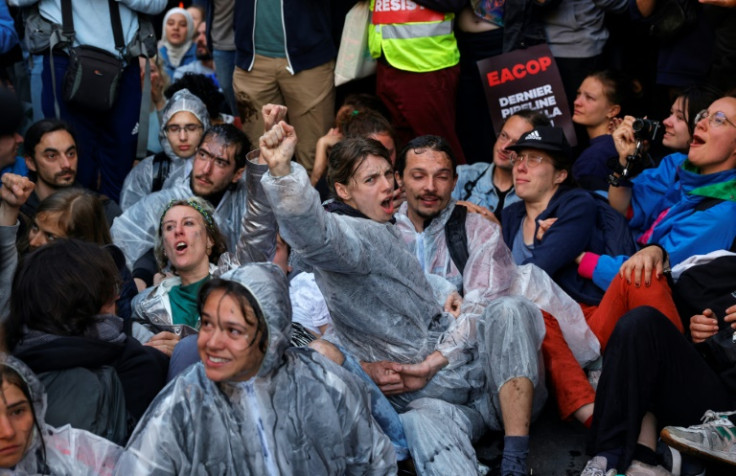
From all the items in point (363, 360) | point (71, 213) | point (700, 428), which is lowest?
point (700, 428)

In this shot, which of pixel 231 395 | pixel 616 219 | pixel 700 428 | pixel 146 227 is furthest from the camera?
pixel 146 227

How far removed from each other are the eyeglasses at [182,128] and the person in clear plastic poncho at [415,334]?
225cm

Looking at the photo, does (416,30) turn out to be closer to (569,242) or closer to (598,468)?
(569,242)

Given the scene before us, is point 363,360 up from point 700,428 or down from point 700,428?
up

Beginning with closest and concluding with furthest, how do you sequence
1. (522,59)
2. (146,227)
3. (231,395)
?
(231,395) < (146,227) < (522,59)

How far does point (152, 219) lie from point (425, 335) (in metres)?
2.16

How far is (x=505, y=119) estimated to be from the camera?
20.9 feet

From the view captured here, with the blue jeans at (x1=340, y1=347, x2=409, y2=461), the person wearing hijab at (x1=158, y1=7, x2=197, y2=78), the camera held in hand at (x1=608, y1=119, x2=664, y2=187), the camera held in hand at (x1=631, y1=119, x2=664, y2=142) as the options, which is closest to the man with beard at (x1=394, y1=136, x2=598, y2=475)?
the blue jeans at (x1=340, y1=347, x2=409, y2=461)

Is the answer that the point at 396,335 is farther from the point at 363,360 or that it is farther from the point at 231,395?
the point at 231,395

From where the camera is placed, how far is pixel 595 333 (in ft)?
15.5

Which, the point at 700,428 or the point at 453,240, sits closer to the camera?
the point at 700,428

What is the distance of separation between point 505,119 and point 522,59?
380 mm

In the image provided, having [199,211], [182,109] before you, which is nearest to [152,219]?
[199,211]

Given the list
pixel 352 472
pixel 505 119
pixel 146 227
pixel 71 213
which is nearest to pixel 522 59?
pixel 505 119
